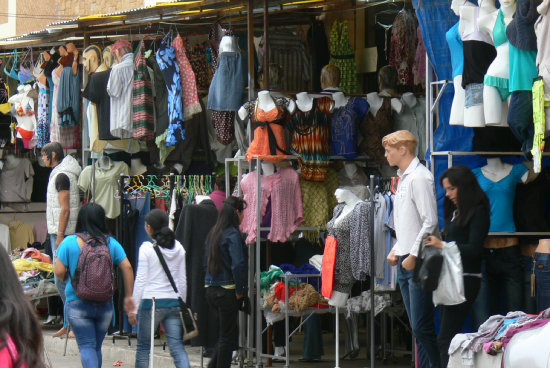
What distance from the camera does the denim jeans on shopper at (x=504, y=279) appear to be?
9.38m

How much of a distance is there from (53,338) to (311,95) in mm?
5131

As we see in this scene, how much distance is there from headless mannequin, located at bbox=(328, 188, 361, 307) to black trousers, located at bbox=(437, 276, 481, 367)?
1736 mm

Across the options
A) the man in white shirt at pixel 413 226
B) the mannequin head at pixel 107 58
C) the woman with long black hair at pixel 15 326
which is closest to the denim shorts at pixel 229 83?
the mannequin head at pixel 107 58

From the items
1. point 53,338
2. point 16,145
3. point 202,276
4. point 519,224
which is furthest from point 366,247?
point 16,145

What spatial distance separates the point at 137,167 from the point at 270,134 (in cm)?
347

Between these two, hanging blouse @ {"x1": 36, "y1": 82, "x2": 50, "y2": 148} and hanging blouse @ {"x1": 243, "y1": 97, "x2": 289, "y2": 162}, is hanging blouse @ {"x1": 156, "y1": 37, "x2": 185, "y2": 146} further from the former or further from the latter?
hanging blouse @ {"x1": 36, "y1": 82, "x2": 50, "y2": 148}

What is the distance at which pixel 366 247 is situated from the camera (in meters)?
10.4

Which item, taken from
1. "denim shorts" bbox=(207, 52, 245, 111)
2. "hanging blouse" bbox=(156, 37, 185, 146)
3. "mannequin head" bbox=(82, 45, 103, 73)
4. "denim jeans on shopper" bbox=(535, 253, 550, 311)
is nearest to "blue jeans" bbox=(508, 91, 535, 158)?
"denim jeans on shopper" bbox=(535, 253, 550, 311)

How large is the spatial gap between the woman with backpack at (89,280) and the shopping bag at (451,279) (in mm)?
2680

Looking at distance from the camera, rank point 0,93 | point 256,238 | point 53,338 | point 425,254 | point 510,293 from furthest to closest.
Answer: point 0,93
point 53,338
point 256,238
point 510,293
point 425,254

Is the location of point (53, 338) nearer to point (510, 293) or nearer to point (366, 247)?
point (366, 247)

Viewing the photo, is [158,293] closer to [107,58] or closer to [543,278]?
[543,278]

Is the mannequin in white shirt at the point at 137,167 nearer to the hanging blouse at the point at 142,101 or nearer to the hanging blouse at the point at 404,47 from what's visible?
the hanging blouse at the point at 142,101

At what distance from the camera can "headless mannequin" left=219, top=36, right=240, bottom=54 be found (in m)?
12.1
